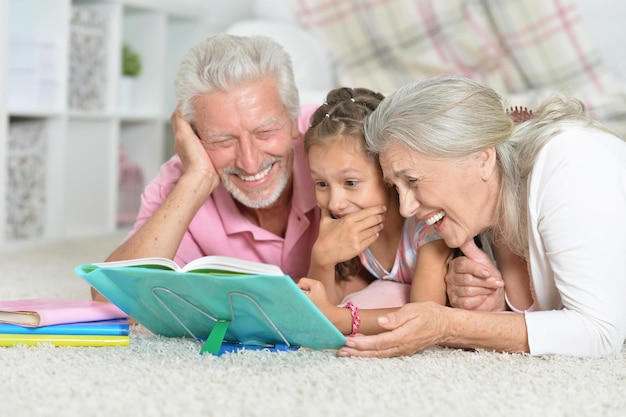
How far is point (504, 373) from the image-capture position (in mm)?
1598

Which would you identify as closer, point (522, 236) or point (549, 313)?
point (549, 313)

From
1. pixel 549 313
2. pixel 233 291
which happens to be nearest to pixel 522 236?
pixel 549 313

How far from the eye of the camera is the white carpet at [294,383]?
54.4 inches

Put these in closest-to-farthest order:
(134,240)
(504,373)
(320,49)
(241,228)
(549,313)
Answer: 1. (504,373)
2. (549,313)
3. (134,240)
4. (241,228)
5. (320,49)

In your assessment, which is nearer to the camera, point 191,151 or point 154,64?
point 191,151

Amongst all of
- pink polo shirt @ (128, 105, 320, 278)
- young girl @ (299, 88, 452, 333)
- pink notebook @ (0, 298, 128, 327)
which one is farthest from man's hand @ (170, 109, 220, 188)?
pink notebook @ (0, 298, 128, 327)

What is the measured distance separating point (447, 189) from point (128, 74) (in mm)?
2861

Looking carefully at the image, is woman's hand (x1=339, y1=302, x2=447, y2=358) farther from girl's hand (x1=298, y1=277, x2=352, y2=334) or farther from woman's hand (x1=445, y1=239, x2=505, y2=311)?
woman's hand (x1=445, y1=239, x2=505, y2=311)

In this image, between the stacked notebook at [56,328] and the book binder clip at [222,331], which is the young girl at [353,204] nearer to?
the book binder clip at [222,331]

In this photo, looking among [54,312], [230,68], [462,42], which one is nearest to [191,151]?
[230,68]

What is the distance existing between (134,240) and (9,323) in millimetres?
424

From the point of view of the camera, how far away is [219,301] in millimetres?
1664

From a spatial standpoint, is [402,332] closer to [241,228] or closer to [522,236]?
[522,236]

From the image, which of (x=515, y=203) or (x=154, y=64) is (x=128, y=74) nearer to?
(x=154, y=64)
